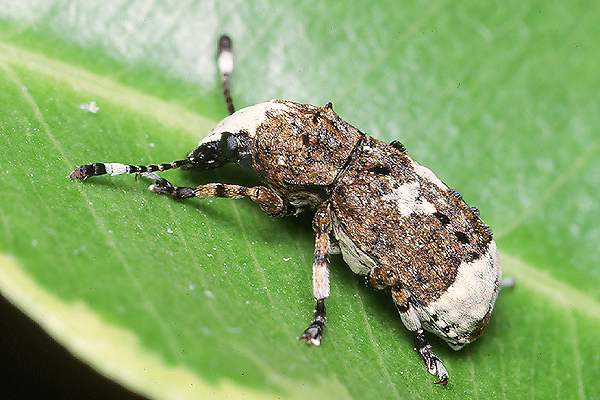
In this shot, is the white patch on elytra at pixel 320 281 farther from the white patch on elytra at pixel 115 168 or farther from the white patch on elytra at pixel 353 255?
the white patch on elytra at pixel 115 168

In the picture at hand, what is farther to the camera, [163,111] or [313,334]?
[163,111]

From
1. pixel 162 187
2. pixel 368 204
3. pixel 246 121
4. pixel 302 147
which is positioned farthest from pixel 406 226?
pixel 162 187

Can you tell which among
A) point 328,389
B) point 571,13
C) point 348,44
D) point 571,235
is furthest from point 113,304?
point 571,13

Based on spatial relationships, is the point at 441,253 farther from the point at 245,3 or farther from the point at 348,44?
the point at 245,3

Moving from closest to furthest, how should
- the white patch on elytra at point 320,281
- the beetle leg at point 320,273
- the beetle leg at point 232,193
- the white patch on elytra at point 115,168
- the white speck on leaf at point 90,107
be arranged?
the beetle leg at point 320,273, the white patch on elytra at point 115,168, the white patch on elytra at point 320,281, the beetle leg at point 232,193, the white speck on leaf at point 90,107

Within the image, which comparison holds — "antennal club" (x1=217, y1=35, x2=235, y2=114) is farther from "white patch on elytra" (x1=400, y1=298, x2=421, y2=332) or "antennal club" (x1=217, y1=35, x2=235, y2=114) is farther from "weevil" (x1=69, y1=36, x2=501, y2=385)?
"white patch on elytra" (x1=400, y1=298, x2=421, y2=332)

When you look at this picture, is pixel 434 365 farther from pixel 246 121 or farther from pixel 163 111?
pixel 163 111

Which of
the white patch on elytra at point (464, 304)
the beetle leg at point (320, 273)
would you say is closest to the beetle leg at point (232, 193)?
the beetle leg at point (320, 273)
